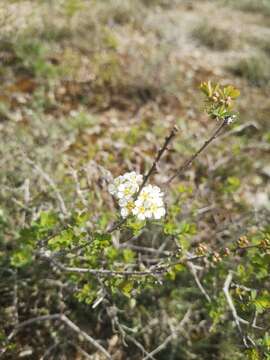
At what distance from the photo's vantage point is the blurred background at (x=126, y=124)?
2584 mm

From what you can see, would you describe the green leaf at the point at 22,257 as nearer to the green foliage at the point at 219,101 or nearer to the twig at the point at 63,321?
the twig at the point at 63,321

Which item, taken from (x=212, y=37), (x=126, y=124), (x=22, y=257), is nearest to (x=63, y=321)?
(x=22, y=257)

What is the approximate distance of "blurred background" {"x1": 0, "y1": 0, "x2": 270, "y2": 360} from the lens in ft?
8.48

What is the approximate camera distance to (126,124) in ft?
13.5

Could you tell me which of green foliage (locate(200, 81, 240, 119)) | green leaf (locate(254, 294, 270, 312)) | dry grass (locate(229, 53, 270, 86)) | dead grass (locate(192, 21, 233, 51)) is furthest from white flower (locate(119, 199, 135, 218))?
dead grass (locate(192, 21, 233, 51))

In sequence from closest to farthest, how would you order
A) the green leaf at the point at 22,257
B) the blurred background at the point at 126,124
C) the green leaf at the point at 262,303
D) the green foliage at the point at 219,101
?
the green foliage at the point at 219,101, the green leaf at the point at 262,303, the green leaf at the point at 22,257, the blurred background at the point at 126,124

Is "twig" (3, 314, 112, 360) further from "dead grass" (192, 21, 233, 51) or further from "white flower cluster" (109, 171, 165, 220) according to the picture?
"dead grass" (192, 21, 233, 51)

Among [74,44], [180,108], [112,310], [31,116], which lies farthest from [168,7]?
[112,310]

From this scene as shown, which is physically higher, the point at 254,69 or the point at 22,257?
the point at 22,257

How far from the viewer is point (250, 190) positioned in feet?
12.4

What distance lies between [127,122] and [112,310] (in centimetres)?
220

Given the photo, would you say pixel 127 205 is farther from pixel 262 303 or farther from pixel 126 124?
pixel 126 124

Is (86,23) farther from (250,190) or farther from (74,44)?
(250,190)

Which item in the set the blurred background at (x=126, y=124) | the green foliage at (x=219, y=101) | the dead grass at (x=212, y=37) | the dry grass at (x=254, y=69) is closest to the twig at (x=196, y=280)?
the blurred background at (x=126, y=124)
